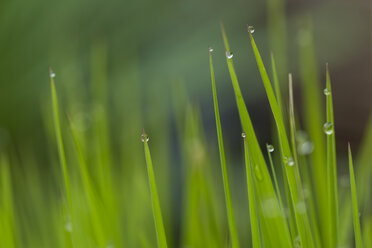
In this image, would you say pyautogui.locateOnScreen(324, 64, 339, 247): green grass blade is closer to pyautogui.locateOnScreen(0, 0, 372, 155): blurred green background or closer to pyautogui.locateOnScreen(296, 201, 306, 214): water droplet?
pyautogui.locateOnScreen(296, 201, 306, 214): water droplet

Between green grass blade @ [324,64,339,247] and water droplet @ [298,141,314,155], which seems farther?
water droplet @ [298,141,314,155]

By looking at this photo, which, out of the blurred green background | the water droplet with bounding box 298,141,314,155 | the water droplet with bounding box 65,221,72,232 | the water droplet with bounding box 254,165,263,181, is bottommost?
the water droplet with bounding box 65,221,72,232

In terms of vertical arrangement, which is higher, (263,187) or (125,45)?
(125,45)

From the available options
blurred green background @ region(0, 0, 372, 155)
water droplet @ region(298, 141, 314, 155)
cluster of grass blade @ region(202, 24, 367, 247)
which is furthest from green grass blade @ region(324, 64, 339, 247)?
blurred green background @ region(0, 0, 372, 155)

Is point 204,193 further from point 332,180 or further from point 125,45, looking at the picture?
point 125,45

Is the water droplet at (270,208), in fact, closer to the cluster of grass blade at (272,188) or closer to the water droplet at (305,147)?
the cluster of grass blade at (272,188)

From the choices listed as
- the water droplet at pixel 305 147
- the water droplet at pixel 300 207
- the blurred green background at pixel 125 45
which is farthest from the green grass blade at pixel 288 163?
the blurred green background at pixel 125 45

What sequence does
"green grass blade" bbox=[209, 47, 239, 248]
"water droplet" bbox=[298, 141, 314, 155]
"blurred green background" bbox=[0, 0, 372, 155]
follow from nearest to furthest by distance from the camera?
Result: 1. "green grass blade" bbox=[209, 47, 239, 248]
2. "water droplet" bbox=[298, 141, 314, 155]
3. "blurred green background" bbox=[0, 0, 372, 155]

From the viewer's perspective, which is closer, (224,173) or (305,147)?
(224,173)

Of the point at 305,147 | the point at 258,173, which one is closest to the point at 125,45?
the point at 305,147
